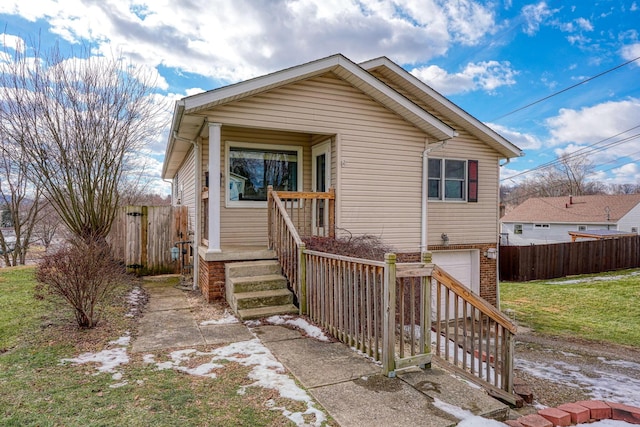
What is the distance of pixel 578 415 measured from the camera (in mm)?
3172

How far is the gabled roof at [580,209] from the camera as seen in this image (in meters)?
29.1

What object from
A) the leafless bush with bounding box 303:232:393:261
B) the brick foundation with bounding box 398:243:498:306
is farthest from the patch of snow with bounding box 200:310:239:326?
the brick foundation with bounding box 398:243:498:306

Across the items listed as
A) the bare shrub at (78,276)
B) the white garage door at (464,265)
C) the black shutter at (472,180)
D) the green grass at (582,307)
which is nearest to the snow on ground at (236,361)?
the bare shrub at (78,276)

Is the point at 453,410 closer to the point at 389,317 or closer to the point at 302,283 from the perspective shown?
the point at 389,317

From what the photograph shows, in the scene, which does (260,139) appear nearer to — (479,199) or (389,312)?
(389,312)

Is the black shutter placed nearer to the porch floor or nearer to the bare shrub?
the porch floor

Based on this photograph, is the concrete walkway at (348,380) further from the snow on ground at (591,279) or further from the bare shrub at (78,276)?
the snow on ground at (591,279)

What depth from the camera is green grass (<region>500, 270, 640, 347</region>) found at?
29.6 feet

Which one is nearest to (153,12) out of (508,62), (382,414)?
(382,414)

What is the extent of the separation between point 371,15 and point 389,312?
10728mm

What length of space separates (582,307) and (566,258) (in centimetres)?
720

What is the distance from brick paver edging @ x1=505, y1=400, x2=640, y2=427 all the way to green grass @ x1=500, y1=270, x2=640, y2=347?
6.19 meters

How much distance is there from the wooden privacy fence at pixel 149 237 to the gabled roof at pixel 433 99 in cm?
657

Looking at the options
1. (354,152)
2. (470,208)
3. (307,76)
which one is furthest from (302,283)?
(470,208)
